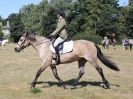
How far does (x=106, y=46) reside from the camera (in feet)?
184

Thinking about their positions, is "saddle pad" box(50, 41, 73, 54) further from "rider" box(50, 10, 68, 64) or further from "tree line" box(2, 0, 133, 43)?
"tree line" box(2, 0, 133, 43)

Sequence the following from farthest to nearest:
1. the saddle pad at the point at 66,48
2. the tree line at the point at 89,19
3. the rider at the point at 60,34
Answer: the tree line at the point at 89,19
the saddle pad at the point at 66,48
the rider at the point at 60,34

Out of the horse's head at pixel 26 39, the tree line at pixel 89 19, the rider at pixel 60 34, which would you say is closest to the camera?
the rider at pixel 60 34

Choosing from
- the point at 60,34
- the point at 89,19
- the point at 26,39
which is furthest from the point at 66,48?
the point at 89,19

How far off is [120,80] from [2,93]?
630 cm

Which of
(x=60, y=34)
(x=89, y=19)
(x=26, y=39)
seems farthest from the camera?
(x=89, y=19)

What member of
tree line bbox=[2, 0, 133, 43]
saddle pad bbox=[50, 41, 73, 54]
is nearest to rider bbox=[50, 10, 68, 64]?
saddle pad bbox=[50, 41, 73, 54]

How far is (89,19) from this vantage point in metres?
98.8

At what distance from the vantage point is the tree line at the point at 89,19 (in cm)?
9712

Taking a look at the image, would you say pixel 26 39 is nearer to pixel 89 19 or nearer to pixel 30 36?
pixel 30 36

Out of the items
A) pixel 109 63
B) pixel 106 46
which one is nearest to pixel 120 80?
pixel 109 63

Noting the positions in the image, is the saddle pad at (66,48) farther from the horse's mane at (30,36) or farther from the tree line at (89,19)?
Result: the tree line at (89,19)

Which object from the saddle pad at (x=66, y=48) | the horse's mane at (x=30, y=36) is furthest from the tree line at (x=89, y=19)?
the saddle pad at (x=66, y=48)

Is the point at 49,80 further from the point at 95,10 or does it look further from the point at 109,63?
the point at 95,10
